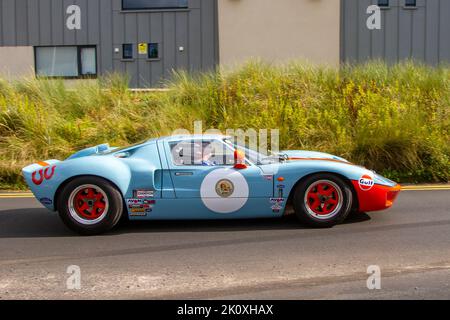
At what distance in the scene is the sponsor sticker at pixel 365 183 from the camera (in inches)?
251

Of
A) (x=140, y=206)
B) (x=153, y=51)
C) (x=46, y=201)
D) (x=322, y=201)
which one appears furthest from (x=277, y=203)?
(x=153, y=51)

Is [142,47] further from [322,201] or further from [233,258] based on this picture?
[233,258]

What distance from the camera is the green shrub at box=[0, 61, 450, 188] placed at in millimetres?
10258

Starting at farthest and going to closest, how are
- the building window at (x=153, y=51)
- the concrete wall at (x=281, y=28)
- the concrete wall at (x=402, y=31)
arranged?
the building window at (x=153, y=51), the concrete wall at (x=402, y=31), the concrete wall at (x=281, y=28)

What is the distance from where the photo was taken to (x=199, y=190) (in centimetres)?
637

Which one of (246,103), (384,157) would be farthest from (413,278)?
(246,103)

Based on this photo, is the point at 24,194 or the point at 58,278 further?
the point at 24,194

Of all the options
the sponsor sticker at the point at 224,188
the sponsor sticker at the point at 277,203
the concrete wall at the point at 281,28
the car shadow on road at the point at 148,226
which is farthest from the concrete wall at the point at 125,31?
the sponsor sticker at the point at 277,203

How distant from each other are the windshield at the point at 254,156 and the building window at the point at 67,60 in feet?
48.7

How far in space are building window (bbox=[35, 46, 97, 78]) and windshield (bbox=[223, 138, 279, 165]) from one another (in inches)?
584

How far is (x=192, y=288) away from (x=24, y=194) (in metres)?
5.67

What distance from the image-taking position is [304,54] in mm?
19328

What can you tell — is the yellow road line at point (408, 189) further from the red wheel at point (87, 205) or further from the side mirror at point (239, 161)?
the side mirror at point (239, 161)
